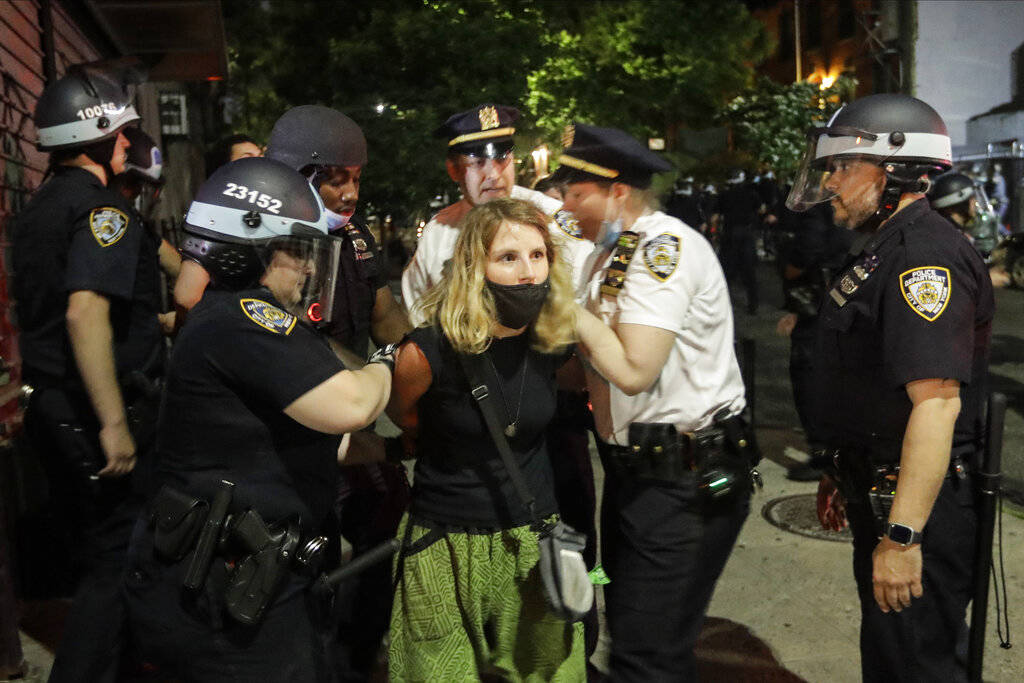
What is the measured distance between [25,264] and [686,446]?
7.75 feet

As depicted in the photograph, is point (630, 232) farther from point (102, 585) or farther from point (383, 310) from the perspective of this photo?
point (102, 585)

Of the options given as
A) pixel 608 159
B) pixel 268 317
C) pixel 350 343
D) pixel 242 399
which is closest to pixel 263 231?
pixel 268 317

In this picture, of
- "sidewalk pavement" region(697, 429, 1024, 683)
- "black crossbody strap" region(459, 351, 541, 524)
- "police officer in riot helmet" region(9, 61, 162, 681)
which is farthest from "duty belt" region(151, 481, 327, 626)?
"sidewalk pavement" region(697, 429, 1024, 683)

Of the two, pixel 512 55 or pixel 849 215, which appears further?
pixel 512 55

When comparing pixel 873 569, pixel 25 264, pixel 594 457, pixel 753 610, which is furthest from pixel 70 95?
pixel 594 457

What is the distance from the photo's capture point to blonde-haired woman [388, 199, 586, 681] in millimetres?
2584

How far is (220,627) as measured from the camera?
7.20 ft

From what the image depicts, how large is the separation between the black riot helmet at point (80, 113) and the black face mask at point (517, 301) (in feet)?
6.09

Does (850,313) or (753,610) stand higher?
(850,313)

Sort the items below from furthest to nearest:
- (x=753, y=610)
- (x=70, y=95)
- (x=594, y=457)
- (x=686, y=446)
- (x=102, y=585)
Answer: (x=594, y=457) → (x=753, y=610) → (x=70, y=95) → (x=102, y=585) → (x=686, y=446)

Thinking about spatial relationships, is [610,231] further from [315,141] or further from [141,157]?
[141,157]

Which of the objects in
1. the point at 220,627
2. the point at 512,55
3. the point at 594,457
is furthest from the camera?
the point at 512,55

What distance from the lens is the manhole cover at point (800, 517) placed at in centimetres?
515

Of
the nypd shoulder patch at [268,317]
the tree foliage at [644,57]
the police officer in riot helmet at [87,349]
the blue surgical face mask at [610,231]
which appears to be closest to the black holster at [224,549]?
the nypd shoulder patch at [268,317]
